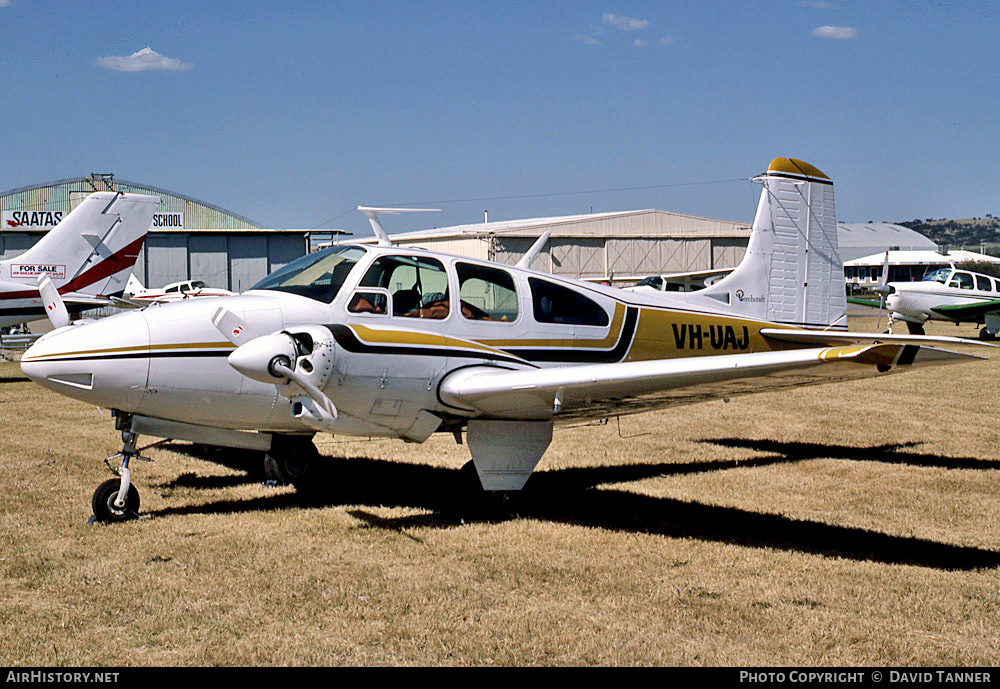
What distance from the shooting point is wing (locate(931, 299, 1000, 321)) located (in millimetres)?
30125

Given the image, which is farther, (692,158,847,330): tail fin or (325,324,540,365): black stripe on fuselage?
(692,158,847,330): tail fin

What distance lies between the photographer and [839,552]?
277 inches

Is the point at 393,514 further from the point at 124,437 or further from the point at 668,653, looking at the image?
the point at 668,653

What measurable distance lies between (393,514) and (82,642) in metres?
3.43

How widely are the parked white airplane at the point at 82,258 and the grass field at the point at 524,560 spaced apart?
10.1m

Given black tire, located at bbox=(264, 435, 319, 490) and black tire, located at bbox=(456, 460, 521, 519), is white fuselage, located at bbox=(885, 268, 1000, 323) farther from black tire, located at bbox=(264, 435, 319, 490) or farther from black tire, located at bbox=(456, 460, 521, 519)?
black tire, located at bbox=(264, 435, 319, 490)

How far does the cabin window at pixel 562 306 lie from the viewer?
850cm

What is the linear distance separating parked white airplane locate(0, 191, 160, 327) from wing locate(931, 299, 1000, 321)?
2527cm

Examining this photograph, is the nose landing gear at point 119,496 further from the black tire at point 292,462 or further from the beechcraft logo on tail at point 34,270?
the beechcraft logo on tail at point 34,270

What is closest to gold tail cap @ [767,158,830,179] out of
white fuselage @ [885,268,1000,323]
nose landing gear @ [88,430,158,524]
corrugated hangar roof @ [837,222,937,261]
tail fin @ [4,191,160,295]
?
nose landing gear @ [88,430,158,524]

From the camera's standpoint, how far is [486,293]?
27.0 ft

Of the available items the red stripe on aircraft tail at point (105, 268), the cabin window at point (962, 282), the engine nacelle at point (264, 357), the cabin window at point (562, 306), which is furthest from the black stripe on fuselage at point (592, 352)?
the cabin window at point (962, 282)

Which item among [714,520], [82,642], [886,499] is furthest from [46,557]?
[886,499]

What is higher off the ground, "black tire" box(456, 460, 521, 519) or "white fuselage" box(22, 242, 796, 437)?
"white fuselage" box(22, 242, 796, 437)
